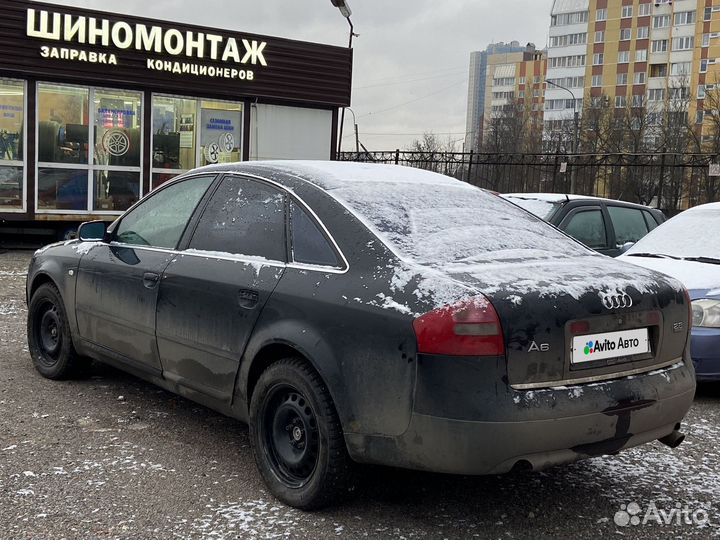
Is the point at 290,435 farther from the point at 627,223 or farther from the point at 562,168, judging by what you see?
the point at 562,168

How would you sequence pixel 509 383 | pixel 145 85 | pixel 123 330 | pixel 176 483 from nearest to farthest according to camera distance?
pixel 509 383 < pixel 176 483 < pixel 123 330 < pixel 145 85

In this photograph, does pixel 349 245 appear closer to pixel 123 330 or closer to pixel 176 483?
pixel 176 483

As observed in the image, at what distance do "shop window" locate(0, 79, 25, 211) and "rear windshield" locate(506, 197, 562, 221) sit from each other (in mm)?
9834

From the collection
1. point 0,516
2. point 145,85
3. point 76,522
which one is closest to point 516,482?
point 76,522

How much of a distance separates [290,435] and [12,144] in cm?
1282

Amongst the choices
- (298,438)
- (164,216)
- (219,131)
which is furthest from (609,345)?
(219,131)

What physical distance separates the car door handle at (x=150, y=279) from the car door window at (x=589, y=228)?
5.41 meters

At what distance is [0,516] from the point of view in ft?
11.0

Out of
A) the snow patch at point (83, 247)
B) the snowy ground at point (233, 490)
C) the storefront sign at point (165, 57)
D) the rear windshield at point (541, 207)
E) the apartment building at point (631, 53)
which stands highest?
the apartment building at point (631, 53)

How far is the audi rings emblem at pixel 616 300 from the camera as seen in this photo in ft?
10.7

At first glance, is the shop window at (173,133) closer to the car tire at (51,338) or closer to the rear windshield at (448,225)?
the car tire at (51,338)

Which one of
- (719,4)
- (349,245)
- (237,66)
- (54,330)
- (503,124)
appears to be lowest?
(54,330)

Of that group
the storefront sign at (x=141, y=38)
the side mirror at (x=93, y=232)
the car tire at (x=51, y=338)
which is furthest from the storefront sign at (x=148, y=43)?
the side mirror at (x=93, y=232)

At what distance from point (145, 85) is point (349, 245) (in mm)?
13258
